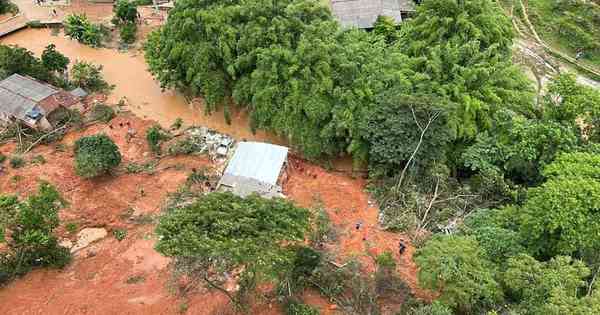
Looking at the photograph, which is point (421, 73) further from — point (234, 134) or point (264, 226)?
point (264, 226)

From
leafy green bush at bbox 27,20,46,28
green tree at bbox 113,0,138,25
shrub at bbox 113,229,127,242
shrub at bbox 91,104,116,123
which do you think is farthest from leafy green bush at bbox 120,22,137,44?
→ shrub at bbox 113,229,127,242

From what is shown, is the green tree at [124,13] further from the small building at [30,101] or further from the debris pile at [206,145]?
the debris pile at [206,145]

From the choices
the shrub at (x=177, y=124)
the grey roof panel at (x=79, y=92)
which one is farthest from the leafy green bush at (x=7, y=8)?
the shrub at (x=177, y=124)

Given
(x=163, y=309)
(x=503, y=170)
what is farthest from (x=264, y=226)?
(x=503, y=170)

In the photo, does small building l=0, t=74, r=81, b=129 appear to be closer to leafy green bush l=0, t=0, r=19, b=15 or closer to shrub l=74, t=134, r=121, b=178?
shrub l=74, t=134, r=121, b=178

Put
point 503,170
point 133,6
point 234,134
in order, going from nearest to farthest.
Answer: point 503,170 < point 234,134 < point 133,6
